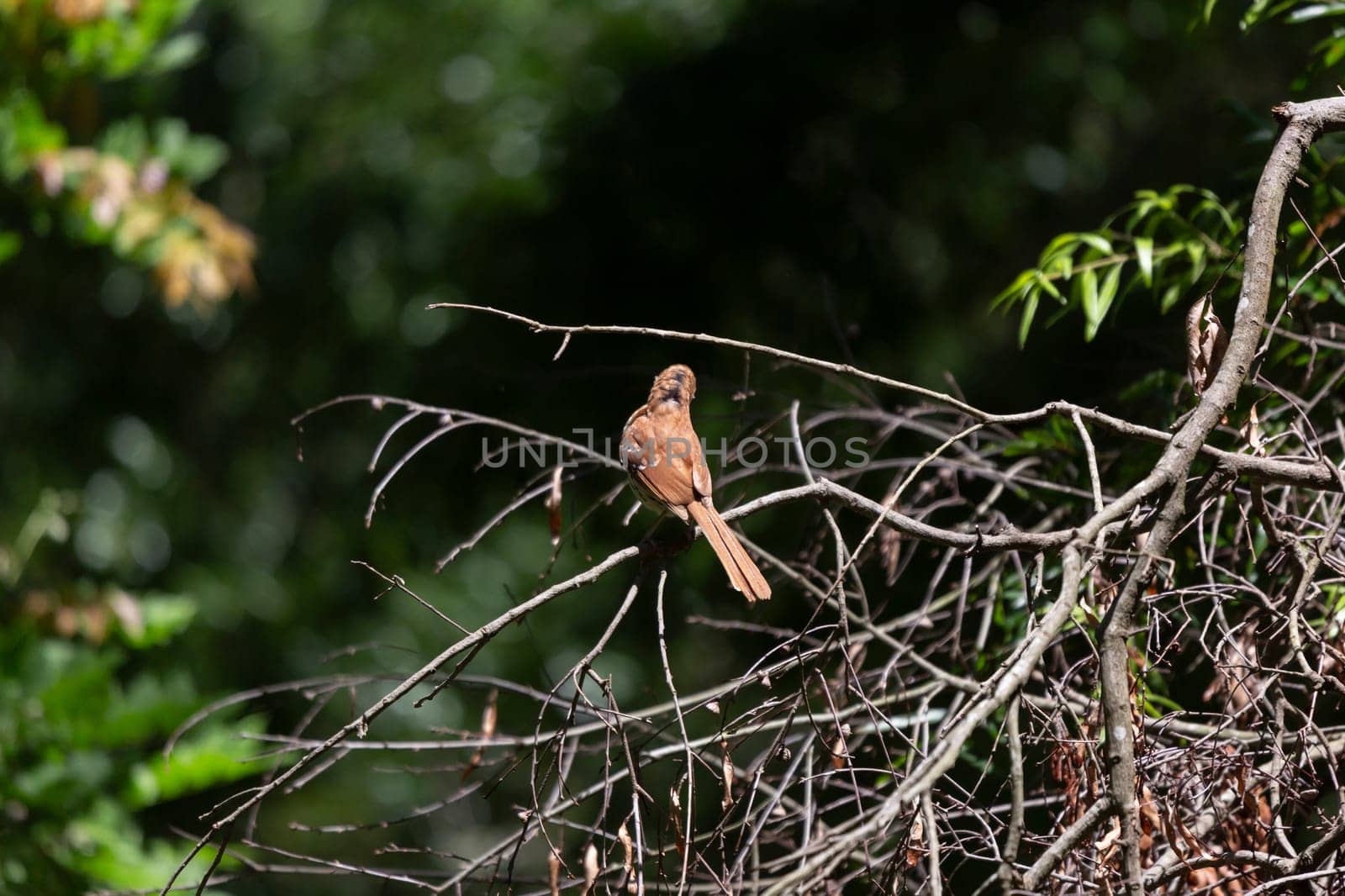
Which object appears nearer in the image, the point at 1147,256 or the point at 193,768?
the point at 1147,256

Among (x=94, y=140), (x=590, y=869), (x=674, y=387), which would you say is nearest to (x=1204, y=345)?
(x=590, y=869)

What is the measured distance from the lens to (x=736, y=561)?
→ 2.63 meters

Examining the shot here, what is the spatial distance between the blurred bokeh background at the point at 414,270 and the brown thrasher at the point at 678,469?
36.1 inches

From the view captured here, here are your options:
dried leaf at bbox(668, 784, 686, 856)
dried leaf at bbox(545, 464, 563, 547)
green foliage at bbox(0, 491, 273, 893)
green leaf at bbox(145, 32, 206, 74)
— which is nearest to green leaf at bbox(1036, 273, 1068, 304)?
dried leaf at bbox(545, 464, 563, 547)

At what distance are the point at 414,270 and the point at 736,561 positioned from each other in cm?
564

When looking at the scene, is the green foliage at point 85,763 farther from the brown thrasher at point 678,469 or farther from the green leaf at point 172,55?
the green leaf at point 172,55

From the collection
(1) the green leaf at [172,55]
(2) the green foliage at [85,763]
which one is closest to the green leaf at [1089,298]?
(2) the green foliage at [85,763]

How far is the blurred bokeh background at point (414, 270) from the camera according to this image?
178 inches

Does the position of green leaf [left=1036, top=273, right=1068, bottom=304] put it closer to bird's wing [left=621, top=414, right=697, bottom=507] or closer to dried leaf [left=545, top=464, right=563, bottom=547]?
bird's wing [left=621, top=414, right=697, bottom=507]

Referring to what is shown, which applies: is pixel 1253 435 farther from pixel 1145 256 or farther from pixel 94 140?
pixel 94 140

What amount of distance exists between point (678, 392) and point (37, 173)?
276cm

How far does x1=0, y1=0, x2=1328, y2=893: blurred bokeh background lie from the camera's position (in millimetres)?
4520

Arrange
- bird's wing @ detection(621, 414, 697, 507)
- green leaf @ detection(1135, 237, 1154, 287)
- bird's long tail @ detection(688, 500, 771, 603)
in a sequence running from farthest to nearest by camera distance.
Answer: bird's wing @ detection(621, 414, 697, 507)
green leaf @ detection(1135, 237, 1154, 287)
bird's long tail @ detection(688, 500, 771, 603)

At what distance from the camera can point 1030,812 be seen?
10.5 ft
